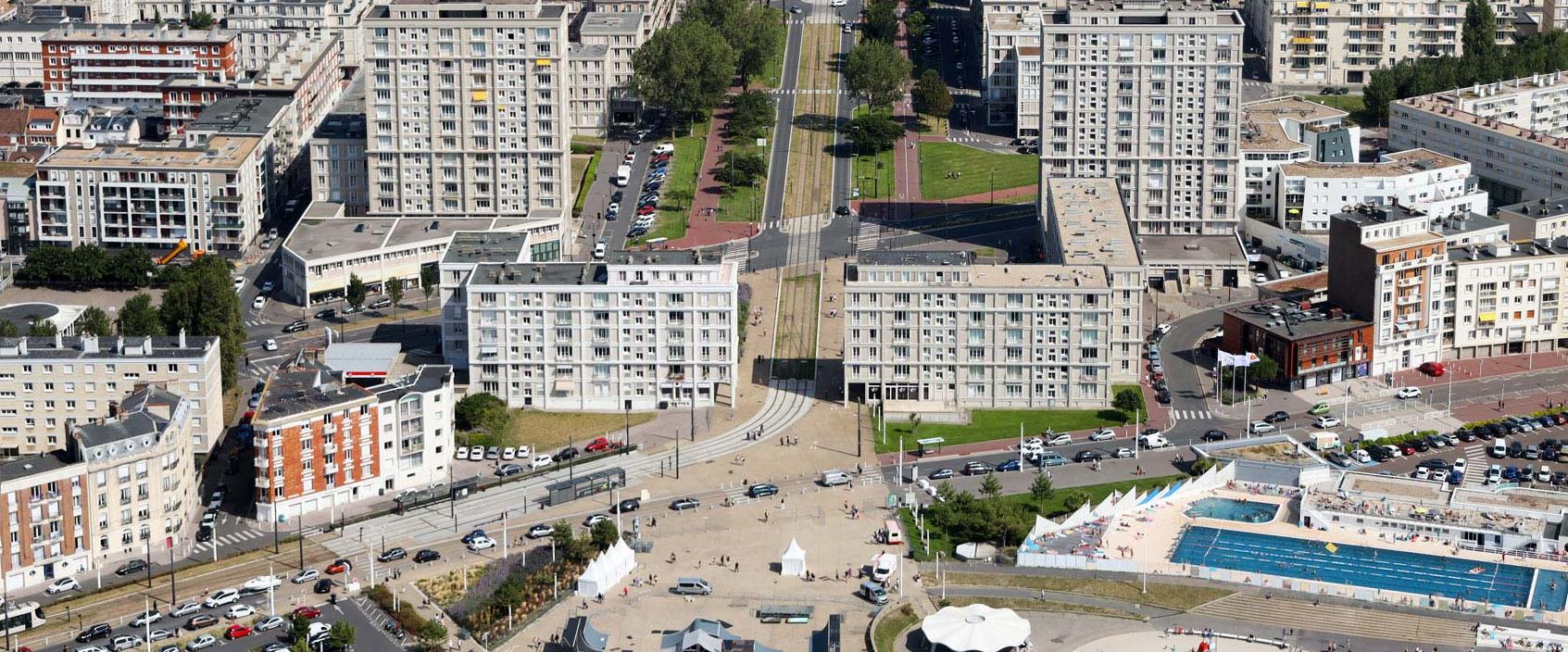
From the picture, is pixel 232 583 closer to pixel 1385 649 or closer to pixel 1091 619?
pixel 1091 619

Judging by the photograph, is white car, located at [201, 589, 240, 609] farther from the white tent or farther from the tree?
the white tent

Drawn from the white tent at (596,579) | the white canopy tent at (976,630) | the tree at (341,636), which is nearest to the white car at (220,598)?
the tree at (341,636)

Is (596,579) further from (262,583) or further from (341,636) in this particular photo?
(262,583)

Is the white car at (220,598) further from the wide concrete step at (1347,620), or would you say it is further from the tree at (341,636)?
the wide concrete step at (1347,620)

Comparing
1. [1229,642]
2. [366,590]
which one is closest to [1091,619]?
[1229,642]

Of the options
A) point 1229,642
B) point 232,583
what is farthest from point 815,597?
point 232,583
